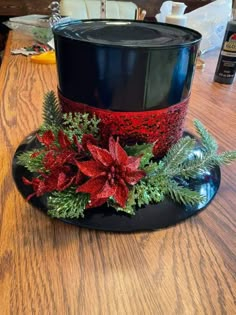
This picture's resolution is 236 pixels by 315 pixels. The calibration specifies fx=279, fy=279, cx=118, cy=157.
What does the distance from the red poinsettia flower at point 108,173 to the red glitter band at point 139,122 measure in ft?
0.18

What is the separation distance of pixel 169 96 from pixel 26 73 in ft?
2.27

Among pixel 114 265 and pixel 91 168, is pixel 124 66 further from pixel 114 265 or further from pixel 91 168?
pixel 114 265

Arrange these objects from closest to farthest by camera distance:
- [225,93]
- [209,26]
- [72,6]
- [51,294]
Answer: [51,294] → [225,93] → [209,26] → [72,6]

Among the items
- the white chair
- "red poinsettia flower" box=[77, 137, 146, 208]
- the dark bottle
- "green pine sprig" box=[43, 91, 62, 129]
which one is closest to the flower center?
"red poinsettia flower" box=[77, 137, 146, 208]

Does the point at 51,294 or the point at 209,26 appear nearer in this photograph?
the point at 51,294

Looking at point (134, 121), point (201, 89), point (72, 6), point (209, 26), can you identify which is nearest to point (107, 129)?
point (134, 121)

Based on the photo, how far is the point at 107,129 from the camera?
14.8 inches

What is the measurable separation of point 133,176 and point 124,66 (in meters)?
0.13

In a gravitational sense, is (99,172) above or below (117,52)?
below

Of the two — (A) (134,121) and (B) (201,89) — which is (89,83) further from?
(B) (201,89)

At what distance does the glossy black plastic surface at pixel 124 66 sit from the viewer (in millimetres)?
322

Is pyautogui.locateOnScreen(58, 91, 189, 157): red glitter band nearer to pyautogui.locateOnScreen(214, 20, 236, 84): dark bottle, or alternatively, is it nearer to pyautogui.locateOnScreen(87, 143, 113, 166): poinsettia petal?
pyautogui.locateOnScreen(87, 143, 113, 166): poinsettia petal

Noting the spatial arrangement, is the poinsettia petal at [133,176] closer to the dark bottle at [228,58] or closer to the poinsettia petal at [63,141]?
the poinsettia petal at [63,141]

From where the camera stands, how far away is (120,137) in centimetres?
38
